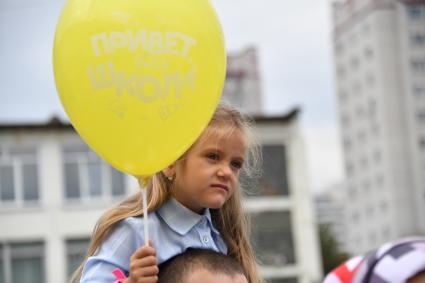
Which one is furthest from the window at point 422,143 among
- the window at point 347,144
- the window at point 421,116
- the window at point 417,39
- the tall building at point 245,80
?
the tall building at point 245,80

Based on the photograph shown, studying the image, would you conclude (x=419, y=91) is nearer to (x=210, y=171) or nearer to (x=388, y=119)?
(x=388, y=119)

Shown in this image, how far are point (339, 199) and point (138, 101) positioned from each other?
97.7m

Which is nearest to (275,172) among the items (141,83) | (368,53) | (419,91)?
(141,83)

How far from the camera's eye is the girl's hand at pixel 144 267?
1.80m

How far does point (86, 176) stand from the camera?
23.7 meters

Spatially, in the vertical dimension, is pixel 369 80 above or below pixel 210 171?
above

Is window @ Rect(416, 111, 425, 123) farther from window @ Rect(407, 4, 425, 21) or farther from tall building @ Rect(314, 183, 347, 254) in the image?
tall building @ Rect(314, 183, 347, 254)

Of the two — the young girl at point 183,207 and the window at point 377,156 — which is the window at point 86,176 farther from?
the window at point 377,156

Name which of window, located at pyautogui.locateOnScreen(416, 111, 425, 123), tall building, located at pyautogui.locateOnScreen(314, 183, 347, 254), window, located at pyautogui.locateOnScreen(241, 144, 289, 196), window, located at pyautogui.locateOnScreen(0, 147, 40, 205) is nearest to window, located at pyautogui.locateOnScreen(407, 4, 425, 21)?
window, located at pyautogui.locateOnScreen(416, 111, 425, 123)

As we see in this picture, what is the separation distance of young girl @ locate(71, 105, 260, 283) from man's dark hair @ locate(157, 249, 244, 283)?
0.78ft

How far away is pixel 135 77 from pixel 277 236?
2299 centimetres

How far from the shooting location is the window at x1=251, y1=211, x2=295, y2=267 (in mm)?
24562

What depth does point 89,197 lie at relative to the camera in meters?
23.7

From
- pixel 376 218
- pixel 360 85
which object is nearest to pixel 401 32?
pixel 360 85
